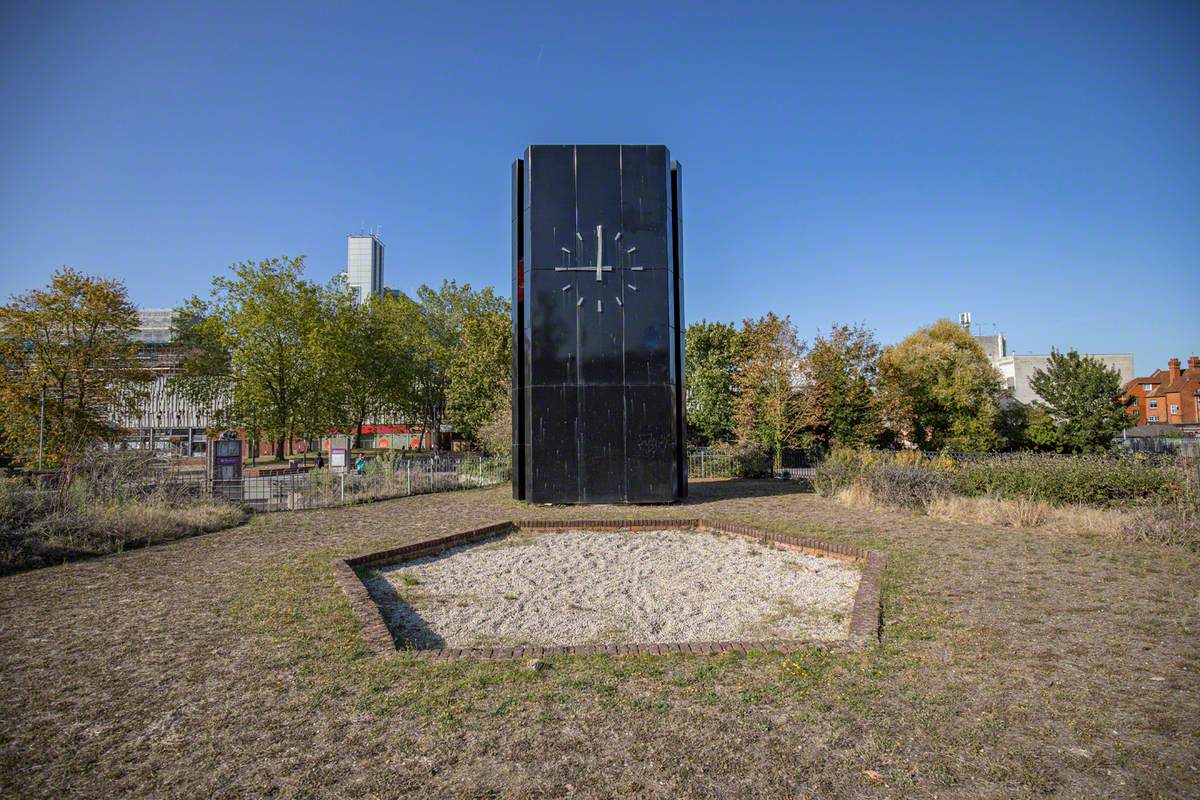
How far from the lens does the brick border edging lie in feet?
18.3

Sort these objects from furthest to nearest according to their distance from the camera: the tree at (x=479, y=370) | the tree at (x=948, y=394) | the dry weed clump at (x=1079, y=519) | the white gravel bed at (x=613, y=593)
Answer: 1. the tree at (x=948, y=394)
2. the tree at (x=479, y=370)
3. the dry weed clump at (x=1079, y=519)
4. the white gravel bed at (x=613, y=593)

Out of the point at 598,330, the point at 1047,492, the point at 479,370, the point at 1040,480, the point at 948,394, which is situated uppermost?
the point at 479,370

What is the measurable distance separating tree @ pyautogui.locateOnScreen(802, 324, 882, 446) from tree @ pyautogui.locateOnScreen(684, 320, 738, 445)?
512 centimetres

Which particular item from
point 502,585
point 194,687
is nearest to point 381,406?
point 502,585

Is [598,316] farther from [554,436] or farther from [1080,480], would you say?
[1080,480]

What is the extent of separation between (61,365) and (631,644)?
24968 millimetres

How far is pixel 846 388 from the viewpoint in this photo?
1249 inches

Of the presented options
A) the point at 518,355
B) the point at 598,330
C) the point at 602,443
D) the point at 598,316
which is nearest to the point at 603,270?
the point at 598,316

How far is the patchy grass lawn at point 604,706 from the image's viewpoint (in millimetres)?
3566

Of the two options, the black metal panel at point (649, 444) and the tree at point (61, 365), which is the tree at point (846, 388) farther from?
the tree at point (61, 365)

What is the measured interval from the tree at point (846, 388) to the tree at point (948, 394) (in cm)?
474

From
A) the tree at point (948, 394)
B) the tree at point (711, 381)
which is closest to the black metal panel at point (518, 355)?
the tree at point (711, 381)

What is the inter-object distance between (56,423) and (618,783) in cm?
2577

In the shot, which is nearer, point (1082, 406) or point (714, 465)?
point (714, 465)
